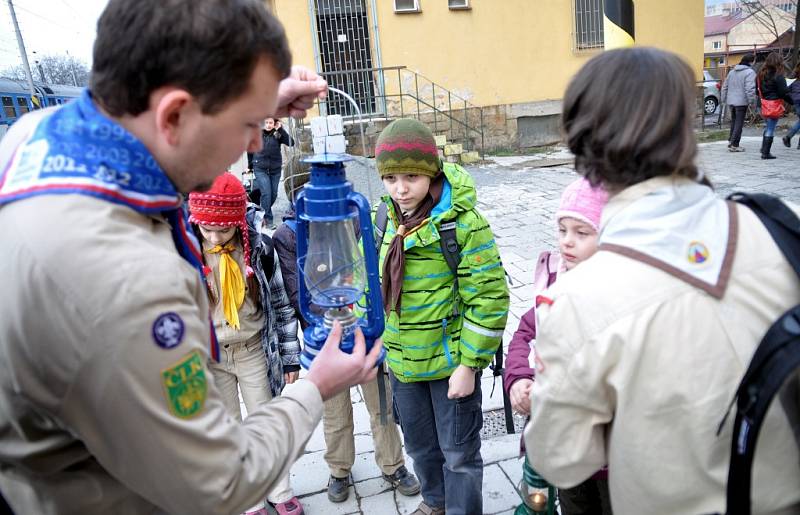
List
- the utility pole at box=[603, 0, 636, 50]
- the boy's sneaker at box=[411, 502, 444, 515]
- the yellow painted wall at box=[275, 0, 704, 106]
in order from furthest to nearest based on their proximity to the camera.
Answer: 1. the yellow painted wall at box=[275, 0, 704, 106]
2. the utility pole at box=[603, 0, 636, 50]
3. the boy's sneaker at box=[411, 502, 444, 515]

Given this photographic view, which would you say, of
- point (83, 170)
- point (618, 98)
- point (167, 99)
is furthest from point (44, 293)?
point (618, 98)

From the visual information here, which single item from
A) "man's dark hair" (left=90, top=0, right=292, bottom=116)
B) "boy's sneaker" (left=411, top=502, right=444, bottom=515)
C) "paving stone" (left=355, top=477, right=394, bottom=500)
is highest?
"man's dark hair" (left=90, top=0, right=292, bottom=116)

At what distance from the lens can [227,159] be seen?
3.92 feet

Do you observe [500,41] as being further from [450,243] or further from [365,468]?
[450,243]

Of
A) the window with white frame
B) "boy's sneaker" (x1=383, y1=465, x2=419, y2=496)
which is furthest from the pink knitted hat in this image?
the window with white frame

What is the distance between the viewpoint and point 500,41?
1396 cm

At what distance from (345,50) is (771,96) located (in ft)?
28.9

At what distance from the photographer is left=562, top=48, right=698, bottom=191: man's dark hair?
1.20 m

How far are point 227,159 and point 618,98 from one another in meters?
0.85

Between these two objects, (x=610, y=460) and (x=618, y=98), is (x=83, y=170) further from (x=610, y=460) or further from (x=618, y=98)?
(x=610, y=460)

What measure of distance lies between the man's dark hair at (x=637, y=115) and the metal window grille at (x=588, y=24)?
1456cm

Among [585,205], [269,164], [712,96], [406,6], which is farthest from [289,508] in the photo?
[712,96]

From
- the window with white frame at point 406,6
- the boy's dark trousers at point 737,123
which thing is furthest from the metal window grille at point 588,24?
the window with white frame at point 406,6

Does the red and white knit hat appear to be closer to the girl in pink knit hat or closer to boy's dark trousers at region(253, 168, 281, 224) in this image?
the girl in pink knit hat
